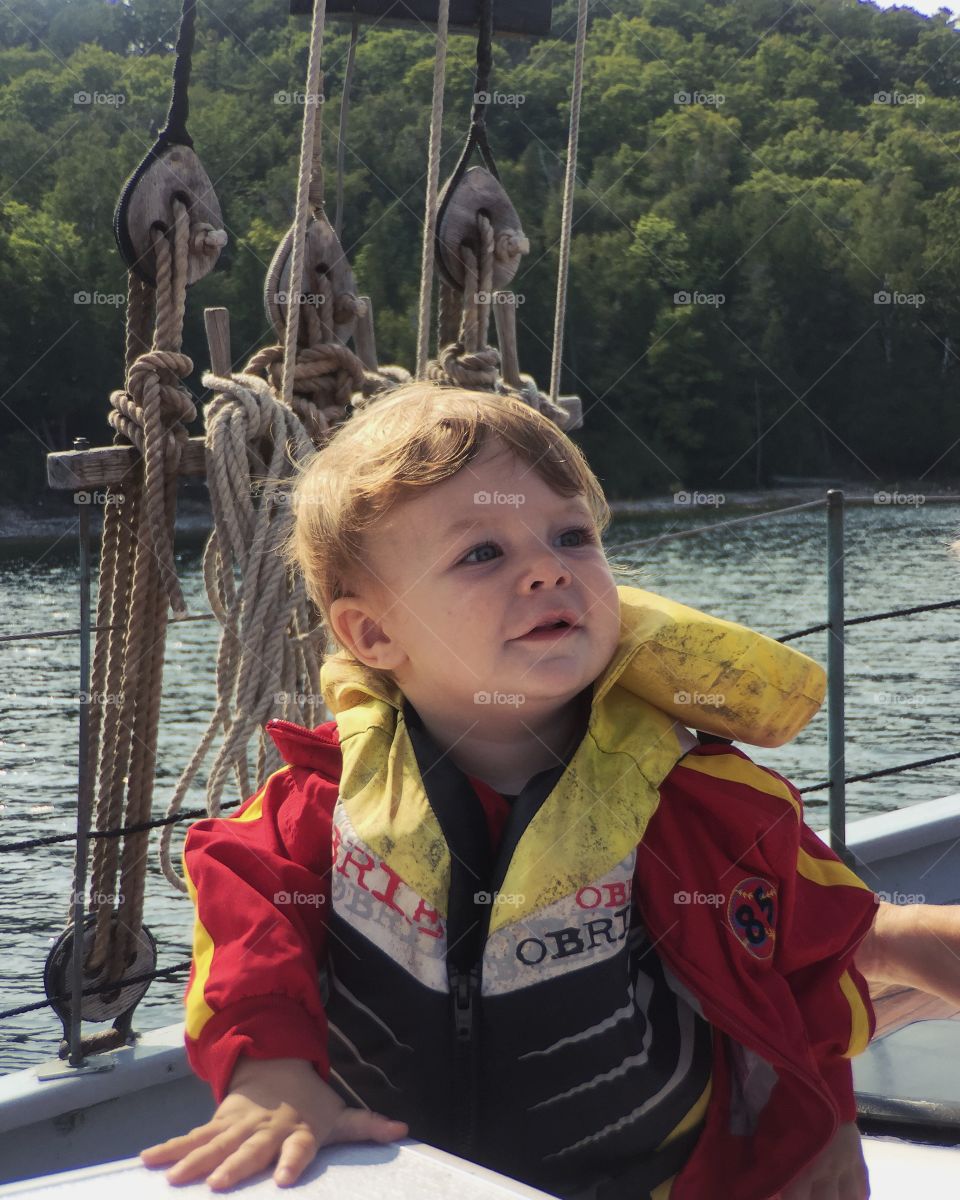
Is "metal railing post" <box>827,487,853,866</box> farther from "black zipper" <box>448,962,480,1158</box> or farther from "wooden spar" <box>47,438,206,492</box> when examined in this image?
"black zipper" <box>448,962,480,1158</box>

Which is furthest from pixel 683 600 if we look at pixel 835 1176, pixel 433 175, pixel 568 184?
pixel 835 1176

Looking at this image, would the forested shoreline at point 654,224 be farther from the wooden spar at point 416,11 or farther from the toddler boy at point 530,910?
the toddler boy at point 530,910

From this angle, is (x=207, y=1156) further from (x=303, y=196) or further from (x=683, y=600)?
(x=683, y=600)

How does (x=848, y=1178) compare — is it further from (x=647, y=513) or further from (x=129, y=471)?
(x=647, y=513)

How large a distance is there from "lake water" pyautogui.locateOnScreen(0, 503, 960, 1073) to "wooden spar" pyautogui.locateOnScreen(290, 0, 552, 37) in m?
1.06

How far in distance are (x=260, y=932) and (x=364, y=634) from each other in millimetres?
270

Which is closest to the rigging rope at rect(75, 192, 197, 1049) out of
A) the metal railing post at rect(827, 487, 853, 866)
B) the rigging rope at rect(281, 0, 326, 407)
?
the rigging rope at rect(281, 0, 326, 407)

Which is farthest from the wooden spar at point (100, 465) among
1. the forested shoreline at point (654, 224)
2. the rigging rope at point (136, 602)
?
the forested shoreline at point (654, 224)

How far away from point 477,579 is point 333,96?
3124 centimetres

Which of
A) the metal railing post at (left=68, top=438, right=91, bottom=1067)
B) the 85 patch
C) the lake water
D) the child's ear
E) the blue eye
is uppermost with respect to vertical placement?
the blue eye

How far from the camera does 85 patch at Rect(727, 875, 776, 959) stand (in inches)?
38.6

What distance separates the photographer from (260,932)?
952 millimetres

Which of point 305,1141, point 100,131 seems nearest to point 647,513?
point 100,131

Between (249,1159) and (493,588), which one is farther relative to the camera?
(493,588)
